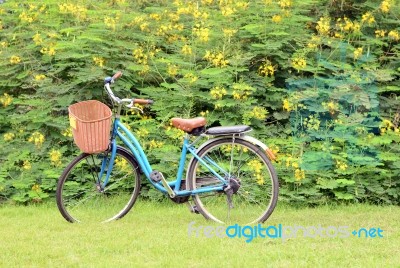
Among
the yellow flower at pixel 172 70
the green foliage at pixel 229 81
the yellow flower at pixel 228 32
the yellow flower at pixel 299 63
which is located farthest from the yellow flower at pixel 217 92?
the yellow flower at pixel 299 63

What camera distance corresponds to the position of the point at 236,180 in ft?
17.9

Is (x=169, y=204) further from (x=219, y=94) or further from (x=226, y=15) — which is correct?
(x=226, y=15)

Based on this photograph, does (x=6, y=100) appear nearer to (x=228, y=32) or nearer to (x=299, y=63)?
(x=228, y=32)

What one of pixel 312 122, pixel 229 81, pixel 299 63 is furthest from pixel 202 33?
pixel 312 122

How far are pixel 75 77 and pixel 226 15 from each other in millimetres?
1837

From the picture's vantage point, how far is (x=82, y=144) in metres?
5.50

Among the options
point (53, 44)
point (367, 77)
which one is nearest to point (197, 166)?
point (367, 77)

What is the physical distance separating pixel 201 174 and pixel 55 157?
212 cm

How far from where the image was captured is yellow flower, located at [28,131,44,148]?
7379 millimetres

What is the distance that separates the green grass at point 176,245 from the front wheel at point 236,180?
18 centimetres

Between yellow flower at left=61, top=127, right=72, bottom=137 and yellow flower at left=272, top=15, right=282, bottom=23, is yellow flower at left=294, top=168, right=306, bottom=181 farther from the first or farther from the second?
yellow flower at left=61, top=127, right=72, bottom=137

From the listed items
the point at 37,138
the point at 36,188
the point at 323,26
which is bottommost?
the point at 36,188

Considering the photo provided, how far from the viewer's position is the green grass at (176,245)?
4.59 meters

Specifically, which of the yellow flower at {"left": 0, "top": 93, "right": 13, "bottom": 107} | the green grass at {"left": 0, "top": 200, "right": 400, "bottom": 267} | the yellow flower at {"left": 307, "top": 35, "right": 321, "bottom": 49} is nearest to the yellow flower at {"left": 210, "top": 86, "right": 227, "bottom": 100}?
the yellow flower at {"left": 307, "top": 35, "right": 321, "bottom": 49}
